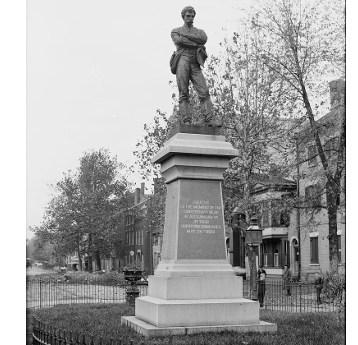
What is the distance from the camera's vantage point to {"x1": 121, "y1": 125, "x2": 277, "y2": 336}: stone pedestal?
10.2 metres

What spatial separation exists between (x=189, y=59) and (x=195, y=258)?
4.49m

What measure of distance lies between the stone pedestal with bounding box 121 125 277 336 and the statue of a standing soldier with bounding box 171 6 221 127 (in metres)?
0.74

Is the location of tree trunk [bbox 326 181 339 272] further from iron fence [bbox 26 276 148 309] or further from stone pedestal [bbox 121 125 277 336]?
stone pedestal [bbox 121 125 277 336]

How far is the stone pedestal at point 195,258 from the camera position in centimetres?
1018

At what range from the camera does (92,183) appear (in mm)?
61906

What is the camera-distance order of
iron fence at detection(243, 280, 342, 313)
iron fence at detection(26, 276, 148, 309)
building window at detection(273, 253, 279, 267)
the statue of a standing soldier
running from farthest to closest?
building window at detection(273, 253, 279, 267) < iron fence at detection(26, 276, 148, 309) < iron fence at detection(243, 280, 342, 313) < the statue of a standing soldier

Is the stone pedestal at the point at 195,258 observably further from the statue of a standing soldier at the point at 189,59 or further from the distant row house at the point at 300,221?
the distant row house at the point at 300,221

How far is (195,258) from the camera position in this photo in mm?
11055

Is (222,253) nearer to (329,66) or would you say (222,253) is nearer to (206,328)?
(206,328)

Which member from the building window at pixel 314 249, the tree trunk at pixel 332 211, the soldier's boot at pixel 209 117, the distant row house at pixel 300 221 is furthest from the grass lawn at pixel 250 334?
the building window at pixel 314 249

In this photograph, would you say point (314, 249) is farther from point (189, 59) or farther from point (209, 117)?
point (189, 59)

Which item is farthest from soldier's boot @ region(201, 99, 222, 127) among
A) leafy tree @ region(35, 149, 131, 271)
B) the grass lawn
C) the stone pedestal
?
leafy tree @ region(35, 149, 131, 271)

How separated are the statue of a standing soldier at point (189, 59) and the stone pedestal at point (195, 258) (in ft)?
2.44
